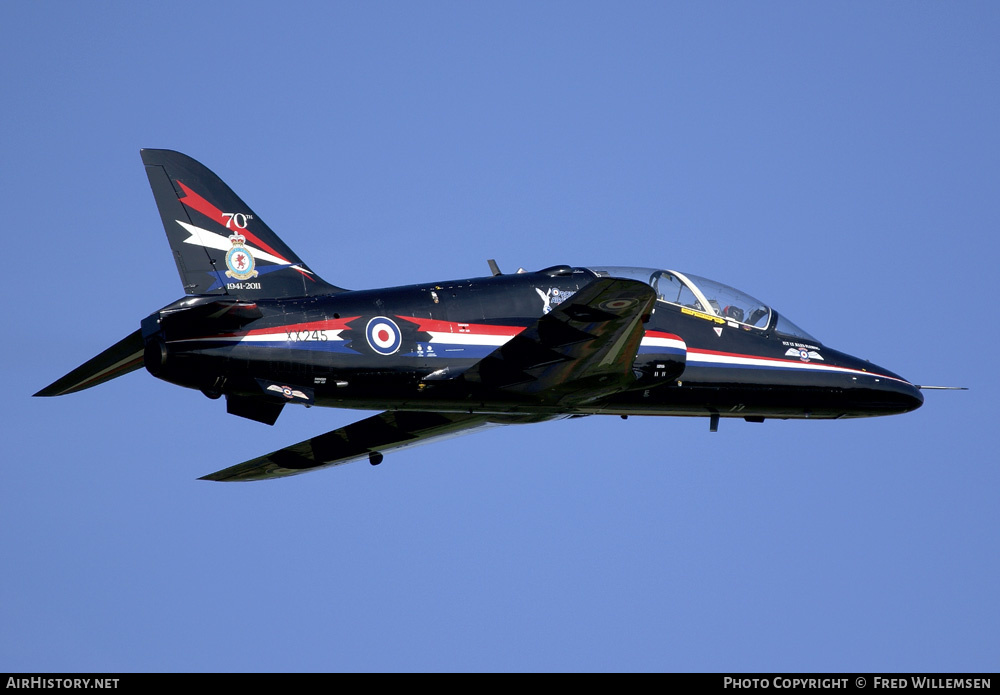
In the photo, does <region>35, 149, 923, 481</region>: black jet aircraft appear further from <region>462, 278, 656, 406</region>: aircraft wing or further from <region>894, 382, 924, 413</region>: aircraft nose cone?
<region>894, 382, 924, 413</region>: aircraft nose cone

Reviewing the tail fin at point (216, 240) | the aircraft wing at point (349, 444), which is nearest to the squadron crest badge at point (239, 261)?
the tail fin at point (216, 240)

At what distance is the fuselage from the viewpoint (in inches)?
908

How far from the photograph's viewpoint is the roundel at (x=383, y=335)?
953 inches

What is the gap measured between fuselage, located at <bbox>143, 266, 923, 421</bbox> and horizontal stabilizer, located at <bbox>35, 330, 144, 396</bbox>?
1.99 ft

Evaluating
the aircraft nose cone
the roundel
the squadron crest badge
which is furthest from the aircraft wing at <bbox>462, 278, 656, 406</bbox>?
the aircraft nose cone

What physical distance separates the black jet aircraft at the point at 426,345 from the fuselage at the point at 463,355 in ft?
0.10

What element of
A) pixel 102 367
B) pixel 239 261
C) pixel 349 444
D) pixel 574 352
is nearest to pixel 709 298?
pixel 574 352

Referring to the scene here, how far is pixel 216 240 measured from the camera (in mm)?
24828

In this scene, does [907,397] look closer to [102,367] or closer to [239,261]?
[239,261]

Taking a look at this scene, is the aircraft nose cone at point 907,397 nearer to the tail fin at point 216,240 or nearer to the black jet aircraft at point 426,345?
the black jet aircraft at point 426,345
